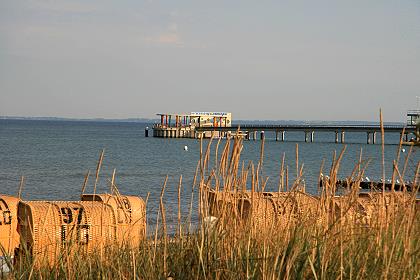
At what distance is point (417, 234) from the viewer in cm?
453

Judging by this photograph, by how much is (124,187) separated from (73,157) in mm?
21311

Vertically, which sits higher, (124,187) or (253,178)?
(253,178)

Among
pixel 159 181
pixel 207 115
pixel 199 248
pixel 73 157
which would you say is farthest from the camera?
pixel 207 115

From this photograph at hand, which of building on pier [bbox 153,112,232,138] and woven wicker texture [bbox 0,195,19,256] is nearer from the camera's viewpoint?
woven wicker texture [bbox 0,195,19,256]

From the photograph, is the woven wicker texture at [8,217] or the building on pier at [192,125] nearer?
the woven wicker texture at [8,217]

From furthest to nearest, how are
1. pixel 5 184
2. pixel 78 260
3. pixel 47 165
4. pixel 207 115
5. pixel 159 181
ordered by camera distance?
pixel 207 115 < pixel 47 165 < pixel 159 181 < pixel 5 184 < pixel 78 260

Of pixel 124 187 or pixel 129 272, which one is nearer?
pixel 129 272

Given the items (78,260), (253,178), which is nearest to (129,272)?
(78,260)

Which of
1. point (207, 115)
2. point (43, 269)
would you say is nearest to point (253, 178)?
point (43, 269)

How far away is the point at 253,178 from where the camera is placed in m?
4.23

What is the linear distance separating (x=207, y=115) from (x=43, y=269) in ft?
299

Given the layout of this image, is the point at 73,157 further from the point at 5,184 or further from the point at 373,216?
the point at 373,216

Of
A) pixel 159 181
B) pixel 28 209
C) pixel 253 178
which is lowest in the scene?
pixel 159 181

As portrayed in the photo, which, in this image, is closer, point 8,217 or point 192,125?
point 8,217
